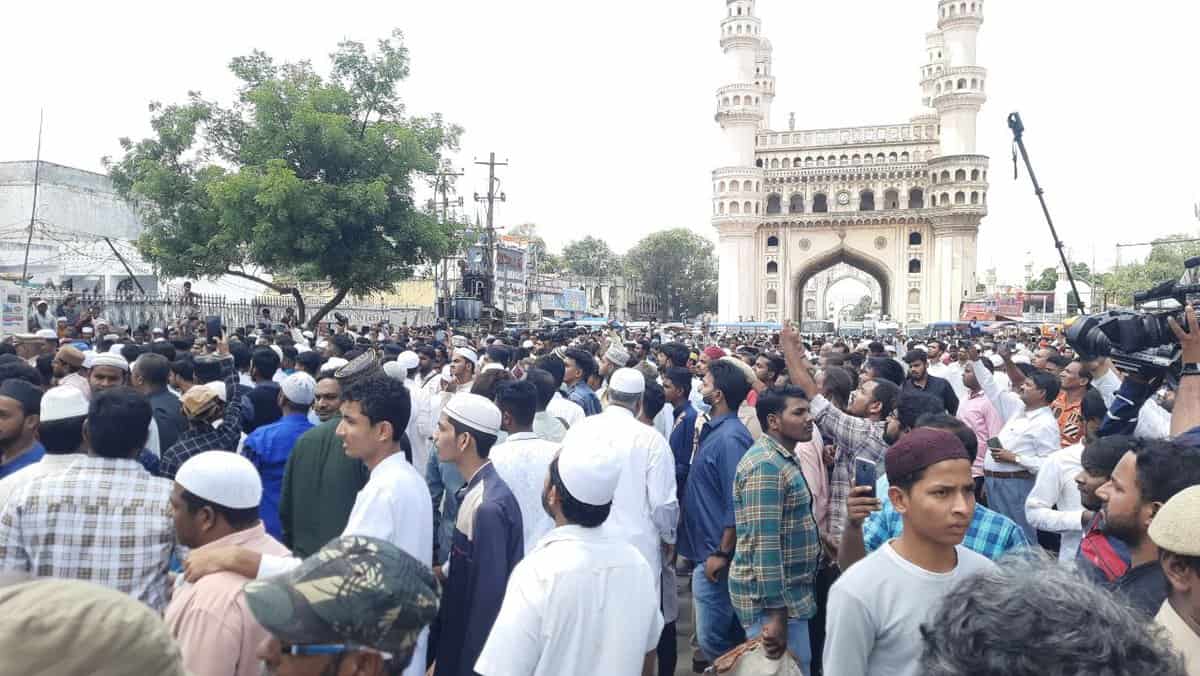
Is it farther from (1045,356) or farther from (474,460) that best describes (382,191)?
(474,460)

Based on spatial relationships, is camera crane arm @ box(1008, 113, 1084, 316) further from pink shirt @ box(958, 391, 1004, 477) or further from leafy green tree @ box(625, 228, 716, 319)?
leafy green tree @ box(625, 228, 716, 319)

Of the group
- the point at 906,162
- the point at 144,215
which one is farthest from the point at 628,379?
the point at 906,162

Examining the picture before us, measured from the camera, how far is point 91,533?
259 centimetres

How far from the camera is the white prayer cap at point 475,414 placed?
3.39 m

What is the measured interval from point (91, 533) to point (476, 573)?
4.03ft

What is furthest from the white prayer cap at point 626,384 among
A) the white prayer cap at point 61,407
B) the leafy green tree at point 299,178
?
the leafy green tree at point 299,178

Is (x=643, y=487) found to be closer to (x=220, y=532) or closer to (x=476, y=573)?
(x=476, y=573)

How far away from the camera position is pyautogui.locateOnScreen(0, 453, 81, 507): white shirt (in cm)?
286

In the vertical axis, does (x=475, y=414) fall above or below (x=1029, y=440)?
above

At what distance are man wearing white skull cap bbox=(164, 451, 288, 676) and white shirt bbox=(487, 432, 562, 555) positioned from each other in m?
1.36

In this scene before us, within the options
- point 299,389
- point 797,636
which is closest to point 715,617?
point 797,636

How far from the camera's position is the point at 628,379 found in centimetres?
463

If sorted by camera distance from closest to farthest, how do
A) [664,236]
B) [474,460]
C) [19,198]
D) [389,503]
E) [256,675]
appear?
[256,675], [389,503], [474,460], [19,198], [664,236]

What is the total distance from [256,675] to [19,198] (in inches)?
1429
